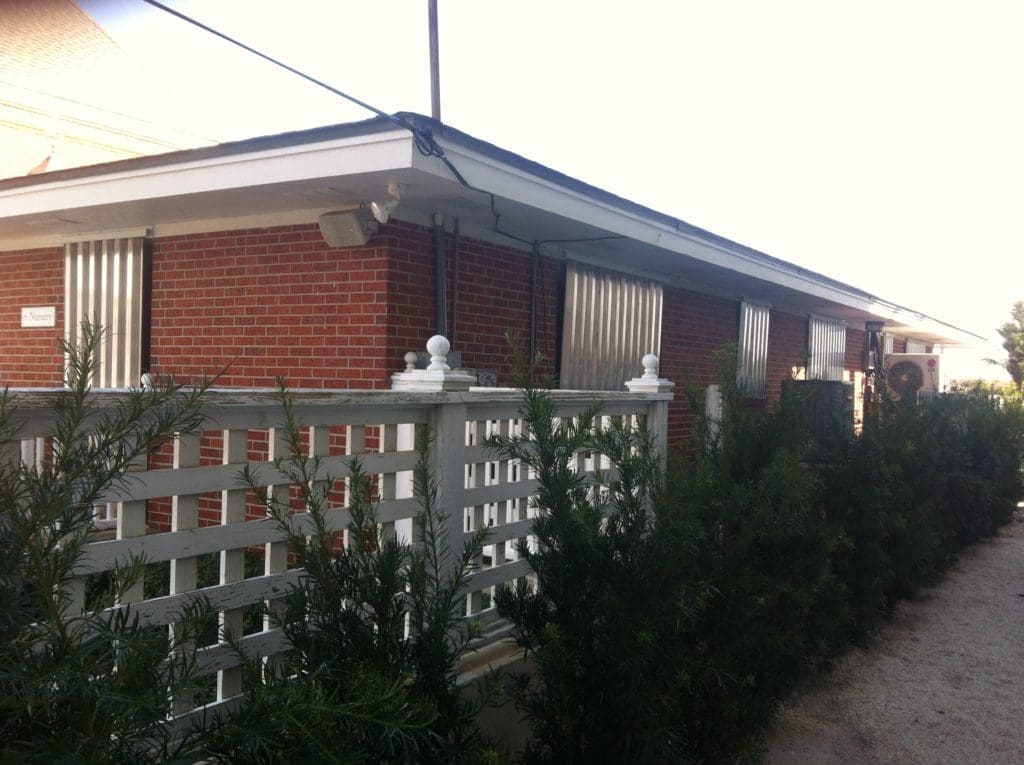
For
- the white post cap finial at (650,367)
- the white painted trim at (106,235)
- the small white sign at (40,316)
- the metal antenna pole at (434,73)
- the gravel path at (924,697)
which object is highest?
the metal antenna pole at (434,73)

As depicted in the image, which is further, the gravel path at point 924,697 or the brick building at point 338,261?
the brick building at point 338,261

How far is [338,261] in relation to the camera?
6.05m

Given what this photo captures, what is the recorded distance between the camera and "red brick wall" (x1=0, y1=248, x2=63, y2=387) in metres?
7.69

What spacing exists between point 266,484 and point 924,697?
3.83m

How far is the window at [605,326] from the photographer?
768cm

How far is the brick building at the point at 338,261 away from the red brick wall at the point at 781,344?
10.9 ft

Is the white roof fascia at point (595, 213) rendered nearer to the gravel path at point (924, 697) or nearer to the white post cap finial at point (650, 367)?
the white post cap finial at point (650, 367)

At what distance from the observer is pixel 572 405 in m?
4.42

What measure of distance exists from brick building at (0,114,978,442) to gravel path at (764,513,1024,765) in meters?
1.87

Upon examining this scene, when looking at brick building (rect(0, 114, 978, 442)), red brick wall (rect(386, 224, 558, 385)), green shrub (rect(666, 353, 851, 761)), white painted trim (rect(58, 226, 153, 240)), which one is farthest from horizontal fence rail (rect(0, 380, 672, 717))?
white painted trim (rect(58, 226, 153, 240))

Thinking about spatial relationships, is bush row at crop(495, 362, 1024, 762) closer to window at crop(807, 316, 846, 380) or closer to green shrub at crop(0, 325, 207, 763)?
green shrub at crop(0, 325, 207, 763)

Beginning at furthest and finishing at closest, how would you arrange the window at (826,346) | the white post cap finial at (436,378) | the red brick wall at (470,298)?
1. the window at (826,346)
2. the red brick wall at (470,298)
3. the white post cap finial at (436,378)

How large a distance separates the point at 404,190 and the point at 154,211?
224cm

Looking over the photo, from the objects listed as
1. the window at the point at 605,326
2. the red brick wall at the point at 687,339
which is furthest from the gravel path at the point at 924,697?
the red brick wall at the point at 687,339
